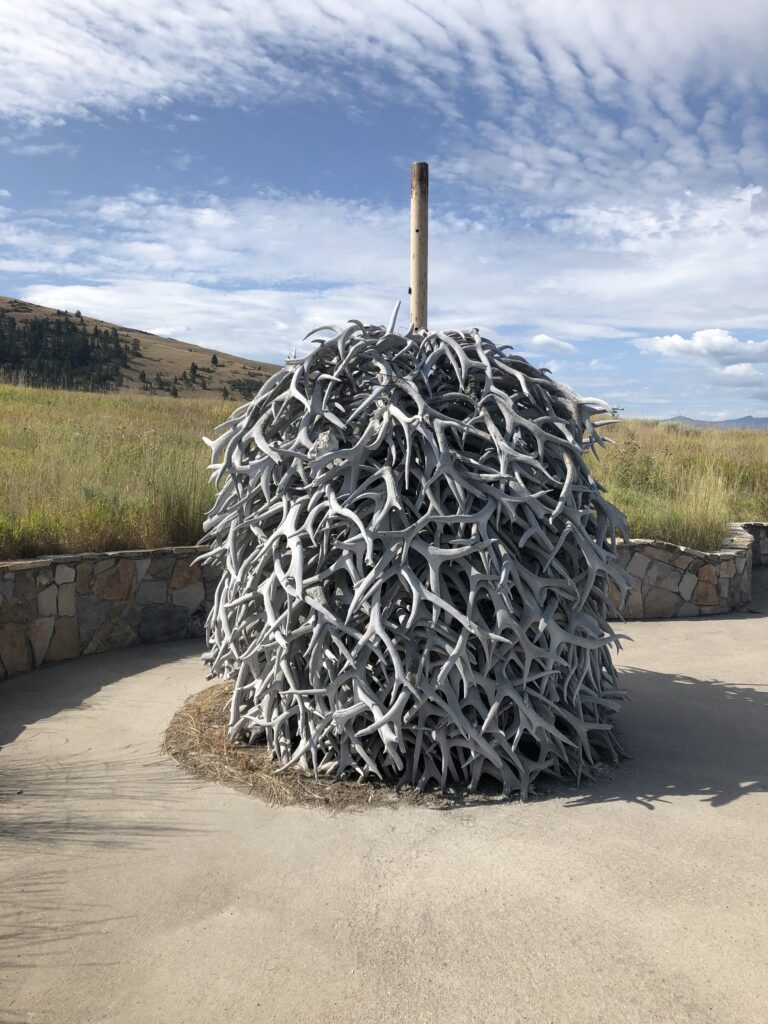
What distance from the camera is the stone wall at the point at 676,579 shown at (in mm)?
7691

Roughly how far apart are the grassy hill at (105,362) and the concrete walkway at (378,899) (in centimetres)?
3101

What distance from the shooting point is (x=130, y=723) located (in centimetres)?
470

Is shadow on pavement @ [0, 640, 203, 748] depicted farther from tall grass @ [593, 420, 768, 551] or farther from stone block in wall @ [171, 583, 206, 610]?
tall grass @ [593, 420, 768, 551]

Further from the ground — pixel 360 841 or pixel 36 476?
pixel 36 476

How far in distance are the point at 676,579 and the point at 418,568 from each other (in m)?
4.86

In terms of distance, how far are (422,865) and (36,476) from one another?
557 centimetres

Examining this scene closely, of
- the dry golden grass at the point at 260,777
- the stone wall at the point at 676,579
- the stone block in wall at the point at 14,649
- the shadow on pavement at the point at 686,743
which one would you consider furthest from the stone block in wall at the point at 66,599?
the stone wall at the point at 676,579

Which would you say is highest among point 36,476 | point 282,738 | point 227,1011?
point 36,476

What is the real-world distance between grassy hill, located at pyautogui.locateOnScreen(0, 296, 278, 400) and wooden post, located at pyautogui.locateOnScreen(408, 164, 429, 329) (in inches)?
1129

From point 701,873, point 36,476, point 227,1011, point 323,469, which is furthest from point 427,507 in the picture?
point 36,476

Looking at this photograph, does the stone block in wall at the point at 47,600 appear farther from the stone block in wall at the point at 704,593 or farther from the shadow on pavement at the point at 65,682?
the stone block in wall at the point at 704,593

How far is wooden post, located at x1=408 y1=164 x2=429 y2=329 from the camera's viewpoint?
5.94 metres

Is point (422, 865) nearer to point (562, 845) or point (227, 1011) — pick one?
point (562, 845)

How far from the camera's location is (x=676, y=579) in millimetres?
7734
